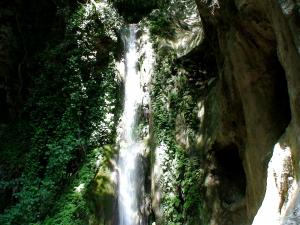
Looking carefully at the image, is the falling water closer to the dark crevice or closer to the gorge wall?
the gorge wall

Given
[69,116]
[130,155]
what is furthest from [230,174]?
[69,116]

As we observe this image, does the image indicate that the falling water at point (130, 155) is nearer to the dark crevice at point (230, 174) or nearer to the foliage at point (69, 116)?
the foliage at point (69, 116)

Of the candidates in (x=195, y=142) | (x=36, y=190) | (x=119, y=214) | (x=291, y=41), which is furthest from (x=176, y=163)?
(x=291, y=41)

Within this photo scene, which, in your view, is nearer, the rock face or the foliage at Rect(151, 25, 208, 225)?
the rock face

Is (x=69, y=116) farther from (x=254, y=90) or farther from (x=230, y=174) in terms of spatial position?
(x=254, y=90)

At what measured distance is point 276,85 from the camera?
5.61 m

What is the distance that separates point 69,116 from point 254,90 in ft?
20.9

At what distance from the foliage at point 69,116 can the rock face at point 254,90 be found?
146 inches

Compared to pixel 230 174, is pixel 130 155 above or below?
above

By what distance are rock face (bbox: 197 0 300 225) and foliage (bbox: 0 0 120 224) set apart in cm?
370

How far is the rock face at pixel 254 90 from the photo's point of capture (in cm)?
375

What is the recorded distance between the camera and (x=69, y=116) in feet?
36.1

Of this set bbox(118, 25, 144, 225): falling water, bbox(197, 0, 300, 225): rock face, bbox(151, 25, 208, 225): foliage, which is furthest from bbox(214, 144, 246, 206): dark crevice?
bbox(118, 25, 144, 225): falling water

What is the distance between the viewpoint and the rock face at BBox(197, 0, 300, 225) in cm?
375
